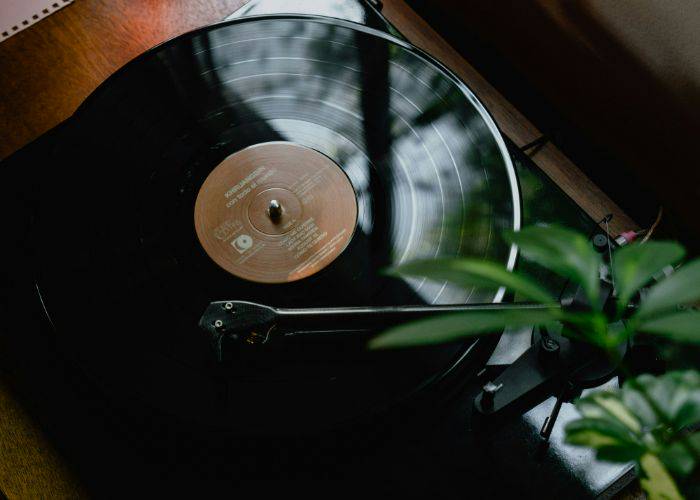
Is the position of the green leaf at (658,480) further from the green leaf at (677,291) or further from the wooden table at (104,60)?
the wooden table at (104,60)

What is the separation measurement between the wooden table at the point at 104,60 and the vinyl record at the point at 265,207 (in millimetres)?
267

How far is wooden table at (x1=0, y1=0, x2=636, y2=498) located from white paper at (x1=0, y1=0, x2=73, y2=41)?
0.01m

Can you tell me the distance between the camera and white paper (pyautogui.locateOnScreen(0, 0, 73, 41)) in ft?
3.59

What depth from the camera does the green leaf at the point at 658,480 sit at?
28cm

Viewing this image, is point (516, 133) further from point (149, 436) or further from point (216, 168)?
point (149, 436)

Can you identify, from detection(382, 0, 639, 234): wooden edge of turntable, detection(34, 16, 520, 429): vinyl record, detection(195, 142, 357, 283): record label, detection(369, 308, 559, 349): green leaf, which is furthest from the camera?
detection(382, 0, 639, 234): wooden edge of turntable

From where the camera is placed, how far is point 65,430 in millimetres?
796

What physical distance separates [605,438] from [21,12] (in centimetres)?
120

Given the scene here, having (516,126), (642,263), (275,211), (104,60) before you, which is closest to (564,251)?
(642,263)

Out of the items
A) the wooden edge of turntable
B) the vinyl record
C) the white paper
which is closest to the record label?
the vinyl record

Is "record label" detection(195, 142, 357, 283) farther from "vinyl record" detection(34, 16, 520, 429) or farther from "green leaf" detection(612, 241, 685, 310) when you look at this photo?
"green leaf" detection(612, 241, 685, 310)

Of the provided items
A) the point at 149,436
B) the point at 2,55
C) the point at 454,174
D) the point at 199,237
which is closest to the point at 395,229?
the point at 454,174

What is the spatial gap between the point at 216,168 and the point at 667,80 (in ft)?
2.10

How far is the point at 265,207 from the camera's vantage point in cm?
90
